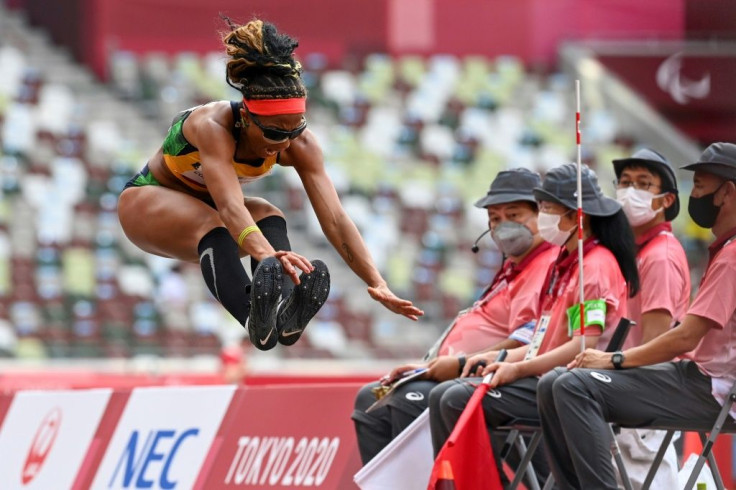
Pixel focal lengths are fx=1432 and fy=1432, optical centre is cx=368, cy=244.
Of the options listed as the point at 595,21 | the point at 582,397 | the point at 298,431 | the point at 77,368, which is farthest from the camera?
the point at 595,21

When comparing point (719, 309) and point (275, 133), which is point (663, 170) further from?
point (275, 133)

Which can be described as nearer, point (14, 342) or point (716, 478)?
point (716, 478)

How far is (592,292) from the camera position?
20.5ft

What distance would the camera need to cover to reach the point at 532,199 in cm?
709

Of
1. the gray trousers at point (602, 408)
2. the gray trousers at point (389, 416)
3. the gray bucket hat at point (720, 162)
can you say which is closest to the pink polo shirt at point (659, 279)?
the gray trousers at point (602, 408)

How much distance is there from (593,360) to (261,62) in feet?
6.14

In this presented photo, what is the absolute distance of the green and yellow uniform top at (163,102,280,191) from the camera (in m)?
6.37

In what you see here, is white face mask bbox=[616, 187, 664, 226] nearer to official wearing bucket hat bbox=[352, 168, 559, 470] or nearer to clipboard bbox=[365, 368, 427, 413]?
official wearing bucket hat bbox=[352, 168, 559, 470]

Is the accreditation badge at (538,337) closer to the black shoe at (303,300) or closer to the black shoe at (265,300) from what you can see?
the black shoe at (303,300)

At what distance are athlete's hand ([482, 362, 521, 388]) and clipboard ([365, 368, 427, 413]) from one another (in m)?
→ 0.59

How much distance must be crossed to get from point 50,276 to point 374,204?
4.91 m

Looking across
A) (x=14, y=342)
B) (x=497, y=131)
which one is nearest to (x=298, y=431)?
(x=14, y=342)

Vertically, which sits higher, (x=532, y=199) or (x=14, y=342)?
(x=532, y=199)

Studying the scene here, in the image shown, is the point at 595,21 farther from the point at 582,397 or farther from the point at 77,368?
the point at 582,397
